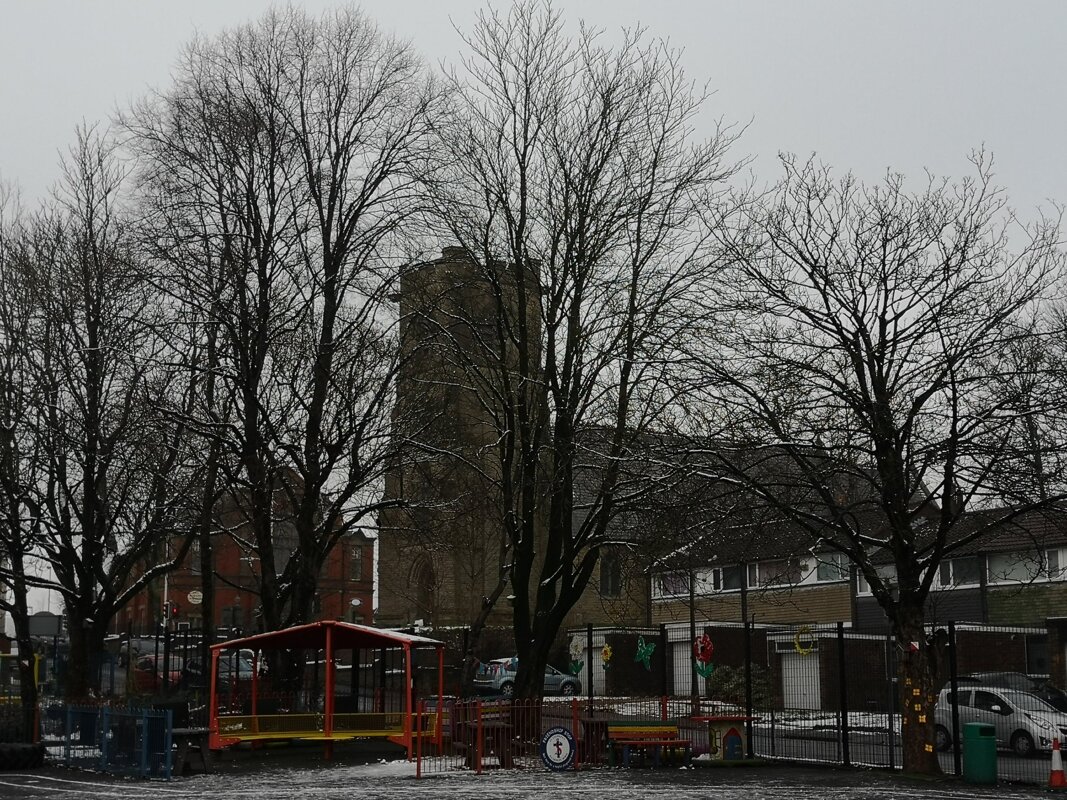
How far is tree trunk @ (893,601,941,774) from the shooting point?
21.6 metres

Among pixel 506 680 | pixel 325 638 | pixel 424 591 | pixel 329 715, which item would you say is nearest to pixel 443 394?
pixel 325 638

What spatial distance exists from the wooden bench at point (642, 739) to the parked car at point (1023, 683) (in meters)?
9.48

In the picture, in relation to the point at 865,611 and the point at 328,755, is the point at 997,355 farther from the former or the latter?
the point at 865,611

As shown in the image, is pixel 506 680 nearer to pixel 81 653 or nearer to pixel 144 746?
pixel 81 653

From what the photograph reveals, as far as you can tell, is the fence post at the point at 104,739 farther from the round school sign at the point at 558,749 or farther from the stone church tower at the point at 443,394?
the round school sign at the point at 558,749

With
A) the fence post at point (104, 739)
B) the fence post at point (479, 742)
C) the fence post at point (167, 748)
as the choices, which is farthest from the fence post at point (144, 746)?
the fence post at point (479, 742)

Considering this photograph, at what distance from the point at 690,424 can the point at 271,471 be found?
10.7m

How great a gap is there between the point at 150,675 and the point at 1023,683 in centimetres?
2872

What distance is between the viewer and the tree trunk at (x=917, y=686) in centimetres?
2159

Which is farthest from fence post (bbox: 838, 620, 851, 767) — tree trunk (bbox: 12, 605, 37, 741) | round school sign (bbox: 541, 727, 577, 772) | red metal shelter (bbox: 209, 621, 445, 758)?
tree trunk (bbox: 12, 605, 37, 741)

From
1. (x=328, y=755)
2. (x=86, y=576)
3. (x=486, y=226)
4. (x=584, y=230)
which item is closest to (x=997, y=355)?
(x=584, y=230)

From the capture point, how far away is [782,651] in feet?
121

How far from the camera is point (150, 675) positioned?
45.7m

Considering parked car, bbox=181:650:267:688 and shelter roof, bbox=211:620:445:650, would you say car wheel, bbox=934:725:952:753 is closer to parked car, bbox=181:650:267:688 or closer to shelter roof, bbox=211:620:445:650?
shelter roof, bbox=211:620:445:650
